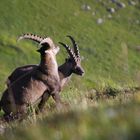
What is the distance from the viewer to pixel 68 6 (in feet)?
Result: 256

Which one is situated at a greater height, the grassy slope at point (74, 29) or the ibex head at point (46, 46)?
the grassy slope at point (74, 29)

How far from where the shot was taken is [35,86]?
1384cm

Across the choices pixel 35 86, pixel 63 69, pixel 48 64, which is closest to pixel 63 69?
pixel 63 69

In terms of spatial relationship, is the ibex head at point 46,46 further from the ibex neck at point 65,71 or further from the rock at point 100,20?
the rock at point 100,20

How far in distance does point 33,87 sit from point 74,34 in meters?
61.3

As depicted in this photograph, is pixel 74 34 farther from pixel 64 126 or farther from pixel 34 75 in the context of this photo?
pixel 64 126

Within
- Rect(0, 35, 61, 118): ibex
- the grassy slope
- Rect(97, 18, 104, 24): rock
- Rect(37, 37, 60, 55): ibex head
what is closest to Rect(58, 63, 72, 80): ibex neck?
Rect(37, 37, 60, 55): ibex head

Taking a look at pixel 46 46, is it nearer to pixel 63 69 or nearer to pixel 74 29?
pixel 63 69

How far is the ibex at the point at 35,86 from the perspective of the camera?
42.4 feet

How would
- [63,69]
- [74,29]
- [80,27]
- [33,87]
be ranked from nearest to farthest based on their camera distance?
[33,87], [63,69], [74,29], [80,27]

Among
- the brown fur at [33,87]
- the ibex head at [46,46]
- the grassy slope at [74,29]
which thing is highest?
the grassy slope at [74,29]

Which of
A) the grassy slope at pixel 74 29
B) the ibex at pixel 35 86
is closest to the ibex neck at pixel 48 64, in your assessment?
the ibex at pixel 35 86

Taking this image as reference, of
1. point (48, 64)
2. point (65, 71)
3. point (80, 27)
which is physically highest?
point (80, 27)

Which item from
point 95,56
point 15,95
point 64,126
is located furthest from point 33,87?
point 95,56
